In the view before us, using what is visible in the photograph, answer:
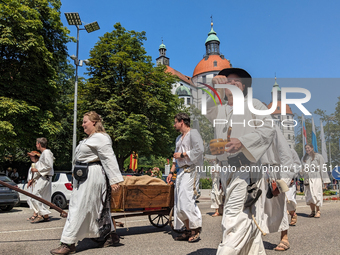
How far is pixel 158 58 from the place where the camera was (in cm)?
11606

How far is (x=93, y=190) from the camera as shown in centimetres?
476

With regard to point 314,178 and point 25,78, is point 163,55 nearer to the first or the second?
point 25,78

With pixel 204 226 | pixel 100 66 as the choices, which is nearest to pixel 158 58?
pixel 100 66

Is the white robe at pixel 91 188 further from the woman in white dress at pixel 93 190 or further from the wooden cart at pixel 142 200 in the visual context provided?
the wooden cart at pixel 142 200

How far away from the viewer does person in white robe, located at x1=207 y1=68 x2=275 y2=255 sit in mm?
3318

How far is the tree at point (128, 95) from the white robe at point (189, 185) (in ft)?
51.6

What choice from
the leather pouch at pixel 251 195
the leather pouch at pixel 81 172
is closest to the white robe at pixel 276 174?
the leather pouch at pixel 251 195

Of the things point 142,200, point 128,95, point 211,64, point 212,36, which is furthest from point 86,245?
point 212,36

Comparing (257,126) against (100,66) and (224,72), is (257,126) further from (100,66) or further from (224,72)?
(100,66)

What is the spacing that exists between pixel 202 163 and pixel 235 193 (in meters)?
2.38

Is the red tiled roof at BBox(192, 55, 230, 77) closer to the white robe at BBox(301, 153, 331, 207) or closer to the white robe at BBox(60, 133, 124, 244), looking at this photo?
the white robe at BBox(301, 153, 331, 207)

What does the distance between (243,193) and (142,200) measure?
2960 millimetres

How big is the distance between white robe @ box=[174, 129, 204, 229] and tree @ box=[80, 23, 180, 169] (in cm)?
1572

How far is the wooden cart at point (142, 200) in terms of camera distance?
5.76 metres
